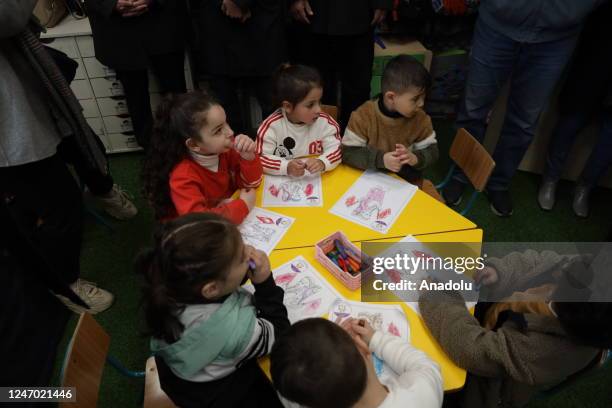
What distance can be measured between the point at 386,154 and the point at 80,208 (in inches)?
61.5

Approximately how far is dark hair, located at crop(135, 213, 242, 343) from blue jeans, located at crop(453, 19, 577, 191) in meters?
1.95

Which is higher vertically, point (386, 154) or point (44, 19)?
point (44, 19)

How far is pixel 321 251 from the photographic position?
152 centimetres

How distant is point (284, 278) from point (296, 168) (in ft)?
1.95

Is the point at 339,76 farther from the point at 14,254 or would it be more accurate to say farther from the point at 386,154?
the point at 14,254

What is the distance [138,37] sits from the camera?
101 inches

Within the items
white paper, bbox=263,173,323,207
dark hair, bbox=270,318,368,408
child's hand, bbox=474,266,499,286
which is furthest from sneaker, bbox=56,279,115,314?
child's hand, bbox=474,266,499,286

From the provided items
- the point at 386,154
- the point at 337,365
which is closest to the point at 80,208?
the point at 386,154

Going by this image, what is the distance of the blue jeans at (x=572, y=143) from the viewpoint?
269 cm

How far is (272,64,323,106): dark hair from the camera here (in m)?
1.95

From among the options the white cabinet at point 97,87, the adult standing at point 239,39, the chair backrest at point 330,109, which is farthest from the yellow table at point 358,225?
the white cabinet at point 97,87

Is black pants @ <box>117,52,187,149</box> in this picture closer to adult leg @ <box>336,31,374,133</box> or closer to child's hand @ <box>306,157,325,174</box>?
adult leg @ <box>336,31,374,133</box>

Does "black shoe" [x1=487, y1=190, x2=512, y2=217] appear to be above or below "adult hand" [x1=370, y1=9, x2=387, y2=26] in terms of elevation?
below

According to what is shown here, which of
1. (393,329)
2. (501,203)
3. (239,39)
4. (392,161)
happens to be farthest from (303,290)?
Answer: (501,203)
